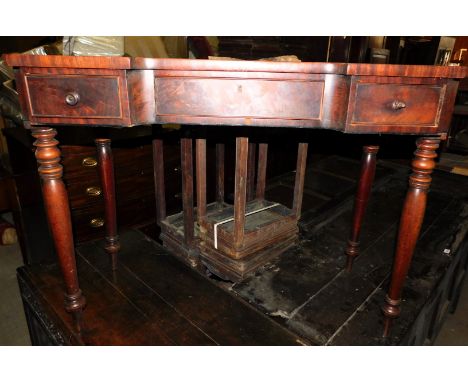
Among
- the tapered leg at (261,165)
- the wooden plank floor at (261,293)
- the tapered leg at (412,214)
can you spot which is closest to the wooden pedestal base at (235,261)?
the wooden plank floor at (261,293)

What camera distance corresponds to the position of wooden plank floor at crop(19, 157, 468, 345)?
1201 millimetres

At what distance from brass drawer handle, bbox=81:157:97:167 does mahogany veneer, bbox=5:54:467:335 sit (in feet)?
3.41

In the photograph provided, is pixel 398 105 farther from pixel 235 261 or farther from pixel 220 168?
pixel 220 168

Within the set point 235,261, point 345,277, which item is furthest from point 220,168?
point 345,277

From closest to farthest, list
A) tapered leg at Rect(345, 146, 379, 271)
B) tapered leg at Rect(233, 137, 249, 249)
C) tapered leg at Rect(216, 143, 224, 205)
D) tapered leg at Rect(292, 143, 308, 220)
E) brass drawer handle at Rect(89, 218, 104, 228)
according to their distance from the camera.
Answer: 1. tapered leg at Rect(233, 137, 249, 249)
2. tapered leg at Rect(345, 146, 379, 271)
3. tapered leg at Rect(292, 143, 308, 220)
4. tapered leg at Rect(216, 143, 224, 205)
5. brass drawer handle at Rect(89, 218, 104, 228)

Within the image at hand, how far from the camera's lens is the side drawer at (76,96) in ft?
3.06

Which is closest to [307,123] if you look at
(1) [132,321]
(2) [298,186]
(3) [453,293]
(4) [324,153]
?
(2) [298,186]

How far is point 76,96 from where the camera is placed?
946 millimetres

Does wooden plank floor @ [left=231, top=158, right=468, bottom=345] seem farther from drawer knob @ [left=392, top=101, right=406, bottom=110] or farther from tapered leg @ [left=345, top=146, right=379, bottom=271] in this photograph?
drawer knob @ [left=392, top=101, right=406, bottom=110]

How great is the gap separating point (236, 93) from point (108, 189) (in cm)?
82

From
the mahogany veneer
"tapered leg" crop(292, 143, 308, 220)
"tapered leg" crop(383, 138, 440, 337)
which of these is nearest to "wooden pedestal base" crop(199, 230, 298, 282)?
"tapered leg" crop(292, 143, 308, 220)

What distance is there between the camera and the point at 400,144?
3535 mm

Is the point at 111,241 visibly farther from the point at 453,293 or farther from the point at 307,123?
the point at 453,293

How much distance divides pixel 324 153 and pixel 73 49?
8.85 feet
